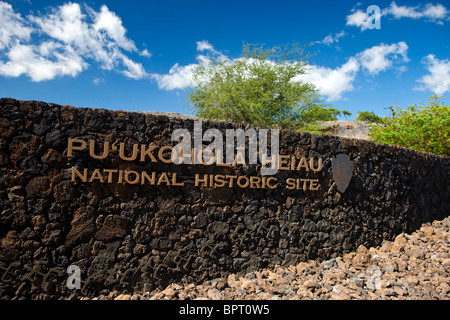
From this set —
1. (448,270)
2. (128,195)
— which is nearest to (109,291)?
(128,195)

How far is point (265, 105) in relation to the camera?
14.2 meters

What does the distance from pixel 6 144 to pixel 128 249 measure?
216cm

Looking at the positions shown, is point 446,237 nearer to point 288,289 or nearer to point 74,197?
point 288,289

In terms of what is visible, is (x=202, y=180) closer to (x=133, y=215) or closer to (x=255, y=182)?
(x=255, y=182)

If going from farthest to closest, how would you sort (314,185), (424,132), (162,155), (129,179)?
(424,132) < (314,185) < (162,155) < (129,179)

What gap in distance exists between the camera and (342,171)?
21.7 feet

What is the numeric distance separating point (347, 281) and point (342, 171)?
7.14 ft

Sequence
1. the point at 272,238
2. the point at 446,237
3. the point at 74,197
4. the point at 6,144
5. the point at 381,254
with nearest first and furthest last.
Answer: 1. the point at 6,144
2. the point at 74,197
3. the point at 272,238
4. the point at 381,254
5. the point at 446,237

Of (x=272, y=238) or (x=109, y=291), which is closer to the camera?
(x=109, y=291)

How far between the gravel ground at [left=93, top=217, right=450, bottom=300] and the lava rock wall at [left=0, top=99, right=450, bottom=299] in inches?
6.9

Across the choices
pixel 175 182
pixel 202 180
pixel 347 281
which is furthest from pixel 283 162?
pixel 347 281
